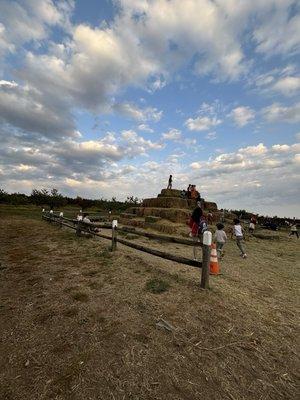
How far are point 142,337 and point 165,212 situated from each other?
55.1 ft

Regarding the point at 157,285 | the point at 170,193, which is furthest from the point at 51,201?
the point at 157,285

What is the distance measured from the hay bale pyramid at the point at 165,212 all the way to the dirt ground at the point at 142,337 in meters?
11.5

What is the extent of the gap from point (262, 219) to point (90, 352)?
39.1 meters

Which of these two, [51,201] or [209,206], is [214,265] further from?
[51,201]

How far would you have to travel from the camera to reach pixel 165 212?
21000mm

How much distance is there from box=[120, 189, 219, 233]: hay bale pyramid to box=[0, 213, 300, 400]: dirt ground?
37.8 feet

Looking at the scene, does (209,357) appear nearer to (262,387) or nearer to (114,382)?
(262,387)

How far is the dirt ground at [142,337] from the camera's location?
10.8 ft

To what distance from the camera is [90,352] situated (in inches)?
153

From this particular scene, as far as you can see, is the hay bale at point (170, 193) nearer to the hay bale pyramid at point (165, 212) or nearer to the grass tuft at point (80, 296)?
the hay bale pyramid at point (165, 212)

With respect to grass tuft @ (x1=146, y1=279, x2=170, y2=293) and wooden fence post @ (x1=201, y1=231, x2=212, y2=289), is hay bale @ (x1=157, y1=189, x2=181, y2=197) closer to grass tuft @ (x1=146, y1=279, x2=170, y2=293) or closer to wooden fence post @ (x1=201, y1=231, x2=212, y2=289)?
grass tuft @ (x1=146, y1=279, x2=170, y2=293)

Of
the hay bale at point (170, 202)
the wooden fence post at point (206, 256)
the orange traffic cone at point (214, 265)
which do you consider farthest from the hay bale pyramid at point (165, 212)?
the wooden fence post at point (206, 256)

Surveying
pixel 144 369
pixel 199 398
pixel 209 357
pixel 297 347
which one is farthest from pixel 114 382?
pixel 297 347

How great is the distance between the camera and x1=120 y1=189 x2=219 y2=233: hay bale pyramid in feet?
64.2
